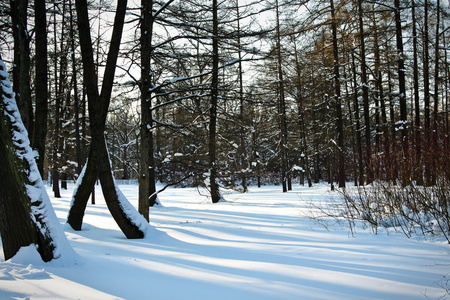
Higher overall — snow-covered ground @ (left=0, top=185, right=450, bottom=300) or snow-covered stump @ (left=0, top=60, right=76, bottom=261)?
snow-covered stump @ (left=0, top=60, right=76, bottom=261)

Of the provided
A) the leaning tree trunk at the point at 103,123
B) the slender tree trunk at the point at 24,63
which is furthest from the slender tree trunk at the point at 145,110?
the slender tree trunk at the point at 24,63

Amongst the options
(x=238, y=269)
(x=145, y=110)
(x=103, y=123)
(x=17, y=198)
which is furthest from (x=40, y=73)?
(x=238, y=269)

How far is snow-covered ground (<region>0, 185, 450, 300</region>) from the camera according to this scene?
2.63m

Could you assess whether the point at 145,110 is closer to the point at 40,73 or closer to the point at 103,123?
the point at 103,123

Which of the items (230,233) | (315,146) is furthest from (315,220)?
(315,146)

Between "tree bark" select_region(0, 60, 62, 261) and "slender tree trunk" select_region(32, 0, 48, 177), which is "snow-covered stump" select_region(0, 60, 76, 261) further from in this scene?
"slender tree trunk" select_region(32, 0, 48, 177)

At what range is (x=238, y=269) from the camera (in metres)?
3.36

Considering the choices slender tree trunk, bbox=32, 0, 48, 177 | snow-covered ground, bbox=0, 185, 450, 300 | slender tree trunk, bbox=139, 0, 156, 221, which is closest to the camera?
snow-covered ground, bbox=0, 185, 450, 300

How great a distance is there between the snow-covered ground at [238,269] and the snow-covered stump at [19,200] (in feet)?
0.47

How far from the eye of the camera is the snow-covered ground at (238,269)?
2.63 metres

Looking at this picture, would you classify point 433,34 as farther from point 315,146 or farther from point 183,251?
point 183,251

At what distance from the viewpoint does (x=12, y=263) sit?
3.04 meters

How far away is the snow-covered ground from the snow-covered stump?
0.47 feet

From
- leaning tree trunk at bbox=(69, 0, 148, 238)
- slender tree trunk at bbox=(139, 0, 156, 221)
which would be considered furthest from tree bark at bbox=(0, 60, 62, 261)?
slender tree trunk at bbox=(139, 0, 156, 221)
